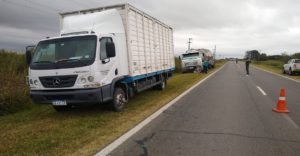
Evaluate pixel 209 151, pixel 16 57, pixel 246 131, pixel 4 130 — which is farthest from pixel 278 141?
pixel 16 57

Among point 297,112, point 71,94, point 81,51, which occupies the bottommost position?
point 297,112

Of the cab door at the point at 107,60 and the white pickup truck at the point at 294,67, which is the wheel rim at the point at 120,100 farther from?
the white pickup truck at the point at 294,67

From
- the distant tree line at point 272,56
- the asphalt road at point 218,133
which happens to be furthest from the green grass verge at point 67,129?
the distant tree line at point 272,56

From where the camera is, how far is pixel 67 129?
667 centimetres

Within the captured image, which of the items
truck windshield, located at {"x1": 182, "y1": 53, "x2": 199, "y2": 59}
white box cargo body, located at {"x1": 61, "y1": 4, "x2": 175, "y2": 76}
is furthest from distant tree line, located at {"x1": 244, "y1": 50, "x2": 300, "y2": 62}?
white box cargo body, located at {"x1": 61, "y1": 4, "x2": 175, "y2": 76}

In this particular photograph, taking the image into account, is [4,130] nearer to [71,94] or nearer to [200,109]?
[71,94]

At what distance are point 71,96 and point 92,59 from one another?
1.18 m

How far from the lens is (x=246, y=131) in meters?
6.34

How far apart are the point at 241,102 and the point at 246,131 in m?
4.37

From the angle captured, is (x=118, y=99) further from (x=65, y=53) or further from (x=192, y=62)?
(x=192, y=62)

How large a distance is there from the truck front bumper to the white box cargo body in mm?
2310

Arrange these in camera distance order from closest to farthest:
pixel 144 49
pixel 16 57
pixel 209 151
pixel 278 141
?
1. pixel 209 151
2. pixel 278 141
3. pixel 144 49
4. pixel 16 57

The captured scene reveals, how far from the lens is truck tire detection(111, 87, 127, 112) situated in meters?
8.60

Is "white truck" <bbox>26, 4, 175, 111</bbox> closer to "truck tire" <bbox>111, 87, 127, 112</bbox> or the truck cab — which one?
"truck tire" <bbox>111, 87, 127, 112</bbox>
